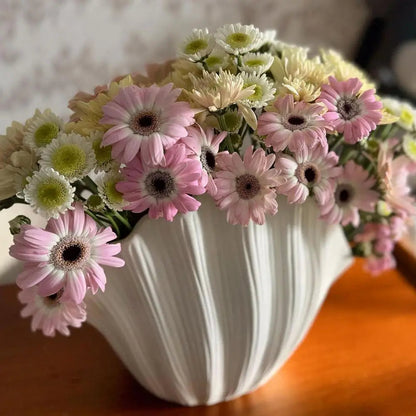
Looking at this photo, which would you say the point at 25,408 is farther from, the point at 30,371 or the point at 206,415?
the point at 206,415

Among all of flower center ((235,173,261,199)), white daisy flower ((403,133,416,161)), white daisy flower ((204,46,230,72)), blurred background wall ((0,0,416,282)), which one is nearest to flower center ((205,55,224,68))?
white daisy flower ((204,46,230,72))

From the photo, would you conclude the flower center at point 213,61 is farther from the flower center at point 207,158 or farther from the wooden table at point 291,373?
the wooden table at point 291,373

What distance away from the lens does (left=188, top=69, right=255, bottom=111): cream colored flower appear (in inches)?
16.4

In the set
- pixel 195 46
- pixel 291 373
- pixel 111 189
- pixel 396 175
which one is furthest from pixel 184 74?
pixel 291 373

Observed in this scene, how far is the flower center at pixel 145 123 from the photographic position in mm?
406

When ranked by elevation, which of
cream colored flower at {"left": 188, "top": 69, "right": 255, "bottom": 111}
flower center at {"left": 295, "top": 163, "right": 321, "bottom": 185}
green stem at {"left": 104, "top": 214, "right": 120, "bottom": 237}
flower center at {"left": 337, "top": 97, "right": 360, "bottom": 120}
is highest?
cream colored flower at {"left": 188, "top": 69, "right": 255, "bottom": 111}

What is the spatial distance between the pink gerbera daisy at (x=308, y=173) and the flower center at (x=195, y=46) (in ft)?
0.39

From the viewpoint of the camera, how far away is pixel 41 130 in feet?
1.44

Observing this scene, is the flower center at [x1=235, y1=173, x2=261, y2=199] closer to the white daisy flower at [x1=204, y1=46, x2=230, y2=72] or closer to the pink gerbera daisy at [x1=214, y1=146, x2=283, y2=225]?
the pink gerbera daisy at [x1=214, y1=146, x2=283, y2=225]

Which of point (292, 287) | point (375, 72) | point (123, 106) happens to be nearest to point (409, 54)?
point (375, 72)

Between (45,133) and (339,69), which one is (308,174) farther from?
(45,133)

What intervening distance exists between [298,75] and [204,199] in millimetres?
132

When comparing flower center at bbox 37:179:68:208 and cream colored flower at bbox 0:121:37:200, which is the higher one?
cream colored flower at bbox 0:121:37:200

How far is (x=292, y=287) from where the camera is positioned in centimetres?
54
